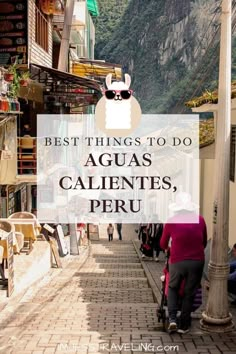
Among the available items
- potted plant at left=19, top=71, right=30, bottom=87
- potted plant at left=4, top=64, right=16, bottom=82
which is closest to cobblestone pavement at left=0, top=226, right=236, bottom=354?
potted plant at left=4, top=64, right=16, bottom=82

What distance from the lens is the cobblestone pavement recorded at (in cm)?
609

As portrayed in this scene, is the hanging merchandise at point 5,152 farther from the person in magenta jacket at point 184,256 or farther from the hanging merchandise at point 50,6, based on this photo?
the person in magenta jacket at point 184,256

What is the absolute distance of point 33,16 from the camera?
17.2m

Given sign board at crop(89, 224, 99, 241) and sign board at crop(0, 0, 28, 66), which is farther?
sign board at crop(89, 224, 99, 241)

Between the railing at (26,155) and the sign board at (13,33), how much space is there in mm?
2087

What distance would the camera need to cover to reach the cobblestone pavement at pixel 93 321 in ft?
20.0

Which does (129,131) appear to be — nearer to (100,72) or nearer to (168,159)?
(168,159)

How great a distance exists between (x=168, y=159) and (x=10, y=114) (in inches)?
152

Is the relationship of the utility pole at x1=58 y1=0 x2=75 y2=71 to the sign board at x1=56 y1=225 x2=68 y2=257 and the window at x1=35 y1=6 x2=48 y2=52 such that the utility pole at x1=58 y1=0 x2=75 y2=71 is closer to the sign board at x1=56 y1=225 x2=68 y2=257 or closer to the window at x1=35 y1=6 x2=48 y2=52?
the window at x1=35 y1=6 x2=48 y2=52

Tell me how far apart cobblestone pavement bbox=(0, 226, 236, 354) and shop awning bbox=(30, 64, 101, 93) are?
5276 millimetres

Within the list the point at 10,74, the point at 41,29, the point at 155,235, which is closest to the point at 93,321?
the point at 10,74

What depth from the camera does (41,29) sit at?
19.6 meters

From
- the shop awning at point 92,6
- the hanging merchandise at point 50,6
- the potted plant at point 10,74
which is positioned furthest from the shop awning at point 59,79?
the shop awning at point 92,6

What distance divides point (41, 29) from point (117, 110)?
10.8 meters
